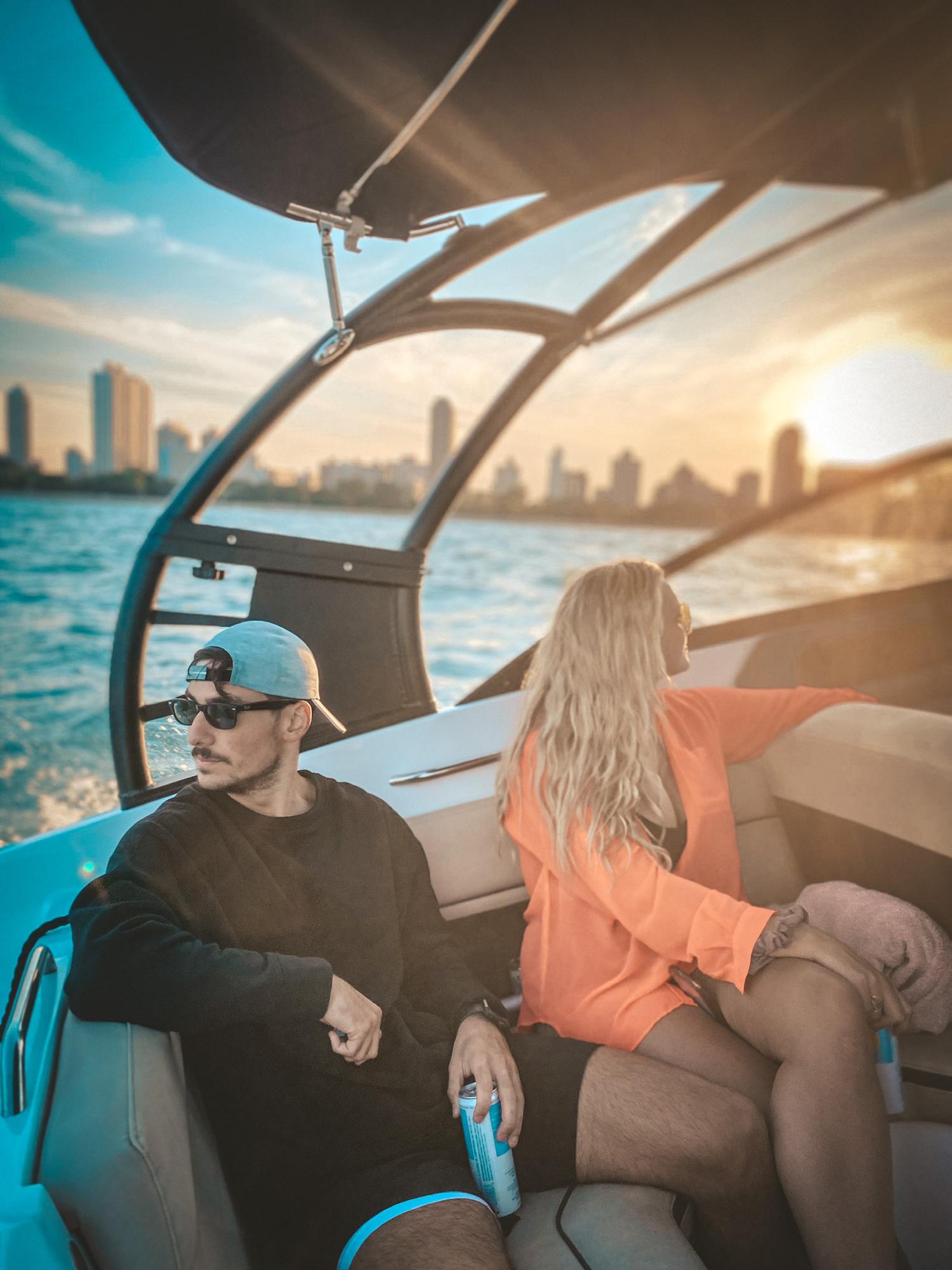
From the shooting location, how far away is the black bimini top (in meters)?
1.10

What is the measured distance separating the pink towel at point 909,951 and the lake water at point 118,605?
2.44 ft

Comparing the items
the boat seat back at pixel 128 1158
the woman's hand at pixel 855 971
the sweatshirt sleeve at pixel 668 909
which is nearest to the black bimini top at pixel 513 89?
the sweatshirt sleeve at pixel 668 909

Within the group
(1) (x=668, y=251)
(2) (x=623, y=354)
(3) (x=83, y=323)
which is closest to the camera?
(3) (x=83, y=323)

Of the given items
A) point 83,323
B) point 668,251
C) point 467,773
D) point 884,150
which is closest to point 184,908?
point 467,773

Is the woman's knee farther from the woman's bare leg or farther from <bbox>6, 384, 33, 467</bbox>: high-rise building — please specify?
<bbox>6, 384, 33, 467</bbox>: high-rise building

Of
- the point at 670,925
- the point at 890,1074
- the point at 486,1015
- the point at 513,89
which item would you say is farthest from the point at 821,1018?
the point at 513,89

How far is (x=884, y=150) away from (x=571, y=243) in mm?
1058

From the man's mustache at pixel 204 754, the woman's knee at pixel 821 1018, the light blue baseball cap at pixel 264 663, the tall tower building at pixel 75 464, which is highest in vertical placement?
the tall tower building at pixel 75 464

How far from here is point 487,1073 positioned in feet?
3.86

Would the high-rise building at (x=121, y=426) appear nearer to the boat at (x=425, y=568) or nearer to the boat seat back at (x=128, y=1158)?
the boat at (x=425, y=568)

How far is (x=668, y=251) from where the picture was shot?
2074mm

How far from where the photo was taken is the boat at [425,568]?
97 centimetres

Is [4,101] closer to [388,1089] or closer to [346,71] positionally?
[346,71]

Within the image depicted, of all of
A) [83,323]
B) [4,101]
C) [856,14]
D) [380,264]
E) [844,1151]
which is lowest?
[844,1151]
